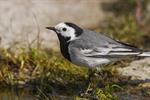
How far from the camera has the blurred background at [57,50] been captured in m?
7.43

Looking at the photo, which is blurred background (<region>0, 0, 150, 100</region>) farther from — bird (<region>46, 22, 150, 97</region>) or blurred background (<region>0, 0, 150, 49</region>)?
bird (<region>46, 22, 150, 97</region>)

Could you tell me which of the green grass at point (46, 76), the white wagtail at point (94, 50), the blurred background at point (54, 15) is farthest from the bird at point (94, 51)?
the blurred background at point (54, 15)

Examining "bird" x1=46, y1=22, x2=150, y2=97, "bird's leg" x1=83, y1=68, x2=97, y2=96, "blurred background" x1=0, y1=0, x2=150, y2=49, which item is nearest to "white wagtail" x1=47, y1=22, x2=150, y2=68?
"bird" x1=46, y1=22, x2=150, y2=97

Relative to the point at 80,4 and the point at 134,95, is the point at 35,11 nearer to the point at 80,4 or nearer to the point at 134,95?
the point at 80,4

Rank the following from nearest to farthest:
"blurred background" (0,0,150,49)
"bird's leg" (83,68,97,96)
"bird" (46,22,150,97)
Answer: "bird" (46,22,150,97)
"bird's leg" (83,68,97,96)
"blurred background" (0,0,150,49)

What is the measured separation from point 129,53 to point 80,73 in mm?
1056

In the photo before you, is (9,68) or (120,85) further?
(9,68)

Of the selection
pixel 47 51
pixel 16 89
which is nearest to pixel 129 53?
pixel 16 89

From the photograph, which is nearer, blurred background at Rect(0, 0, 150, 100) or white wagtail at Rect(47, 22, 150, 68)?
white wagtail at Rect(47, 22, 150, 68)

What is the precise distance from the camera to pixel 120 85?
7.53m

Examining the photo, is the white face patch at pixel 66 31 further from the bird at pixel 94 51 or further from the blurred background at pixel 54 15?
the blurred background at pixel 54 15

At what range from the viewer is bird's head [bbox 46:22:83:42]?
24.3 ft

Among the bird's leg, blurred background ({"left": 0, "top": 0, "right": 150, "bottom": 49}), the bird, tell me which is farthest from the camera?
blurred background ({"left": 0, "top": 0, "right": 150, "bottom": 49})

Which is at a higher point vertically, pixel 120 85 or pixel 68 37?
pixel 68 37
